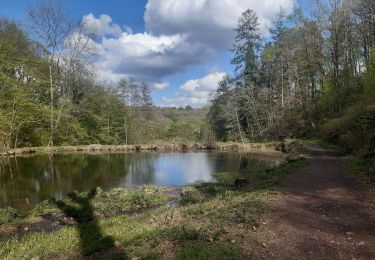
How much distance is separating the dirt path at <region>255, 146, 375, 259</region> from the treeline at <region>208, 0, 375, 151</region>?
45.9 feet

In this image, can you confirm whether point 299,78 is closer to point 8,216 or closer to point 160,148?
point 160,148

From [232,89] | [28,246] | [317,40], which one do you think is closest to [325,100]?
[317,40]

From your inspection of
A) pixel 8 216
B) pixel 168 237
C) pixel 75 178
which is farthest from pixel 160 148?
pixel 168 237

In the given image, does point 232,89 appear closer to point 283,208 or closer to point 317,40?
point 317,40

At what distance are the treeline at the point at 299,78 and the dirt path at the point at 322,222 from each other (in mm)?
13992

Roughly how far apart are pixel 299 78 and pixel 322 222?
42128 millimetres

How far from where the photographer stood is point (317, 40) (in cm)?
4044

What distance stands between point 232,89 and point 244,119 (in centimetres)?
498

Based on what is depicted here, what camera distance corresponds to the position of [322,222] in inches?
297

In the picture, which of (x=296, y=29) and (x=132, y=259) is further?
(x=296, y=29)

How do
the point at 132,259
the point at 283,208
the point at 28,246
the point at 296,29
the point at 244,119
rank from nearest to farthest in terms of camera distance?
the point at 132,259
the point at 28,246
the point at 283,208
the point at 296,29
the point at 244,119

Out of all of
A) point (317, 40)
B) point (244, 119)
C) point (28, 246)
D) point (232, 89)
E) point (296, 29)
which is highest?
point (296, 29)

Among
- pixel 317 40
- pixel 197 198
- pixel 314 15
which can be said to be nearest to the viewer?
pixel 197 198

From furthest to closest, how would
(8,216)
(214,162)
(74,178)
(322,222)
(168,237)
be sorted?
(214,162) → (74,178) → (8,216) → (322,222) → (168,237)
